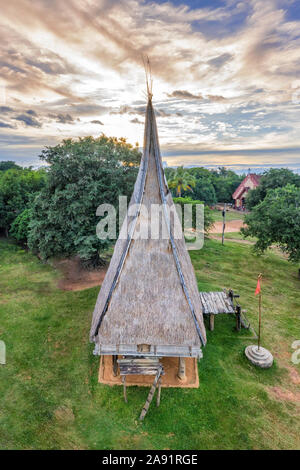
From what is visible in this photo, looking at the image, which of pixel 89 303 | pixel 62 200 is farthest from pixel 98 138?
pixel 89 303

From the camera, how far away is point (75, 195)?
21.5 m

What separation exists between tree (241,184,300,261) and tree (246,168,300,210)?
14721 mm

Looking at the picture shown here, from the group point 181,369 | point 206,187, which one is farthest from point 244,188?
point 181,369

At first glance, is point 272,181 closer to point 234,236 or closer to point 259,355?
point 234,236

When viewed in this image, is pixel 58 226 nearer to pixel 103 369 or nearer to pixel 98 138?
pixel 98 138

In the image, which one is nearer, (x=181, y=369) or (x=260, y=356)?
(x=181, y=369)

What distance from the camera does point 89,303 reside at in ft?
62.1

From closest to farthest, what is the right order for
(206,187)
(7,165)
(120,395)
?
(120,395)
(206,187)
(7,165)

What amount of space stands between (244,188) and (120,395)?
181 feet

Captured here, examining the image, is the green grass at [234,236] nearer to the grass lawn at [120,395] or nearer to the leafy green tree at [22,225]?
the grass lawn at [120,395]

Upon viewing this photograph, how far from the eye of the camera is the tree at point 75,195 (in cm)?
2112

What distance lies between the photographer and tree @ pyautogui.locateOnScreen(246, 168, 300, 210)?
3966 cm

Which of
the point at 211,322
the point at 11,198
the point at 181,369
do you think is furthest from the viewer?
the point at 11,198

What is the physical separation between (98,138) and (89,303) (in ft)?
53.4
